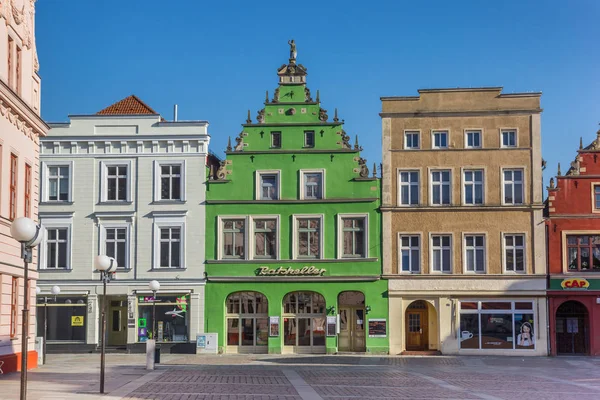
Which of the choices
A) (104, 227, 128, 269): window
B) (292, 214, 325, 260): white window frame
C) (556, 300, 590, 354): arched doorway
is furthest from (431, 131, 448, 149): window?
(104, 227, 128, 269): window

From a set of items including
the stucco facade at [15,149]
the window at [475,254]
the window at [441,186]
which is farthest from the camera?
the window at [441,186]

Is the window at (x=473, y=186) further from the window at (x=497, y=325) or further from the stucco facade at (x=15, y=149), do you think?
the stucco facade at (x=15, y=149)

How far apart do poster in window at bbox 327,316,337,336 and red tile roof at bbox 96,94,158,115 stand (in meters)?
13.9

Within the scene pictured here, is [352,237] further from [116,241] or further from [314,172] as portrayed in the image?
[116,241]

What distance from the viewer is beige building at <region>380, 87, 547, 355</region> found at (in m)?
A: 42.5

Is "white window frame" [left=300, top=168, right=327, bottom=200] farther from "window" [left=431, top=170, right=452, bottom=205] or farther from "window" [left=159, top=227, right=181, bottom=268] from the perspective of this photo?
"window" [left=159, top=227, right=181, bottom=268]

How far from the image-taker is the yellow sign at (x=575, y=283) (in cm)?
4184

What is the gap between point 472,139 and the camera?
43406 millimetres

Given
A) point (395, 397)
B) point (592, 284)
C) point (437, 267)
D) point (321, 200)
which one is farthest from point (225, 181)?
point (395, 397)

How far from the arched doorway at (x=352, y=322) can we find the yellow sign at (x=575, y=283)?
9.36 meters

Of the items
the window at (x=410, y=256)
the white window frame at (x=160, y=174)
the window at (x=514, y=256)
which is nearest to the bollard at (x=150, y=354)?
the white window frame at (x=160, y=174)

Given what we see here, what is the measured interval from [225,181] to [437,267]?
35.9 ft

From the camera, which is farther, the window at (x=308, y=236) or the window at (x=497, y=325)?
the window at (x=308, y=236)

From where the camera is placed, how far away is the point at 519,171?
1702 inches
